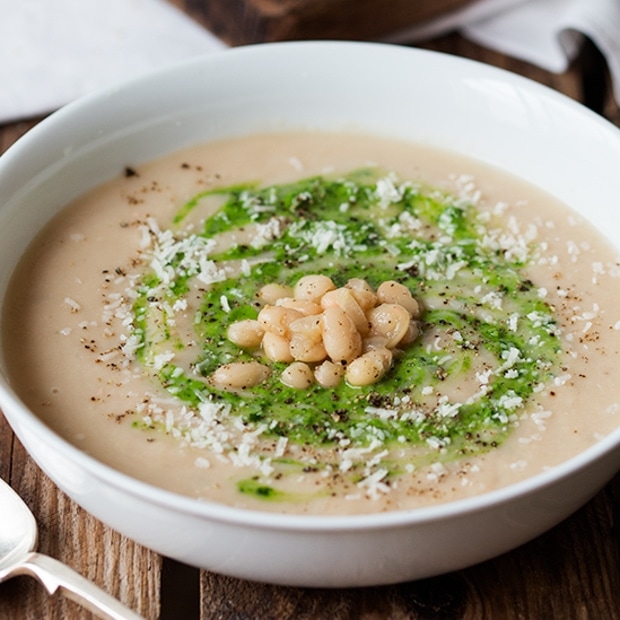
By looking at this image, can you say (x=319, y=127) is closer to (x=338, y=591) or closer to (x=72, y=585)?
(x=338, y=591)

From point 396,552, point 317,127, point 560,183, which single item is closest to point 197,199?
point 317,127

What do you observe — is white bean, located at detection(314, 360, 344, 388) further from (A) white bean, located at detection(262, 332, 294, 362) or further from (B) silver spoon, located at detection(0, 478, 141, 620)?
(B) silver spoon, located at detection(0, 478, 141, 620)

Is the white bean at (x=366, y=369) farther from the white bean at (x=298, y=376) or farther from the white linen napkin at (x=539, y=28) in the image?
the white linen napkin at (x=539, y=28)

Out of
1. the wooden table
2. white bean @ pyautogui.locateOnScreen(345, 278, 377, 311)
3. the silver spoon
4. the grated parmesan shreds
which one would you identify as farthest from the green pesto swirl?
the silver spoon

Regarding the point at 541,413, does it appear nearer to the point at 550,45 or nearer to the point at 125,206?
the point at 125,206

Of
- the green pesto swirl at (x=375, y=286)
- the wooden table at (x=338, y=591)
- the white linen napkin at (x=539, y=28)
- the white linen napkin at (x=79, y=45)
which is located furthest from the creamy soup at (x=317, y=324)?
the white linen napkin at (x=539, y=28)
